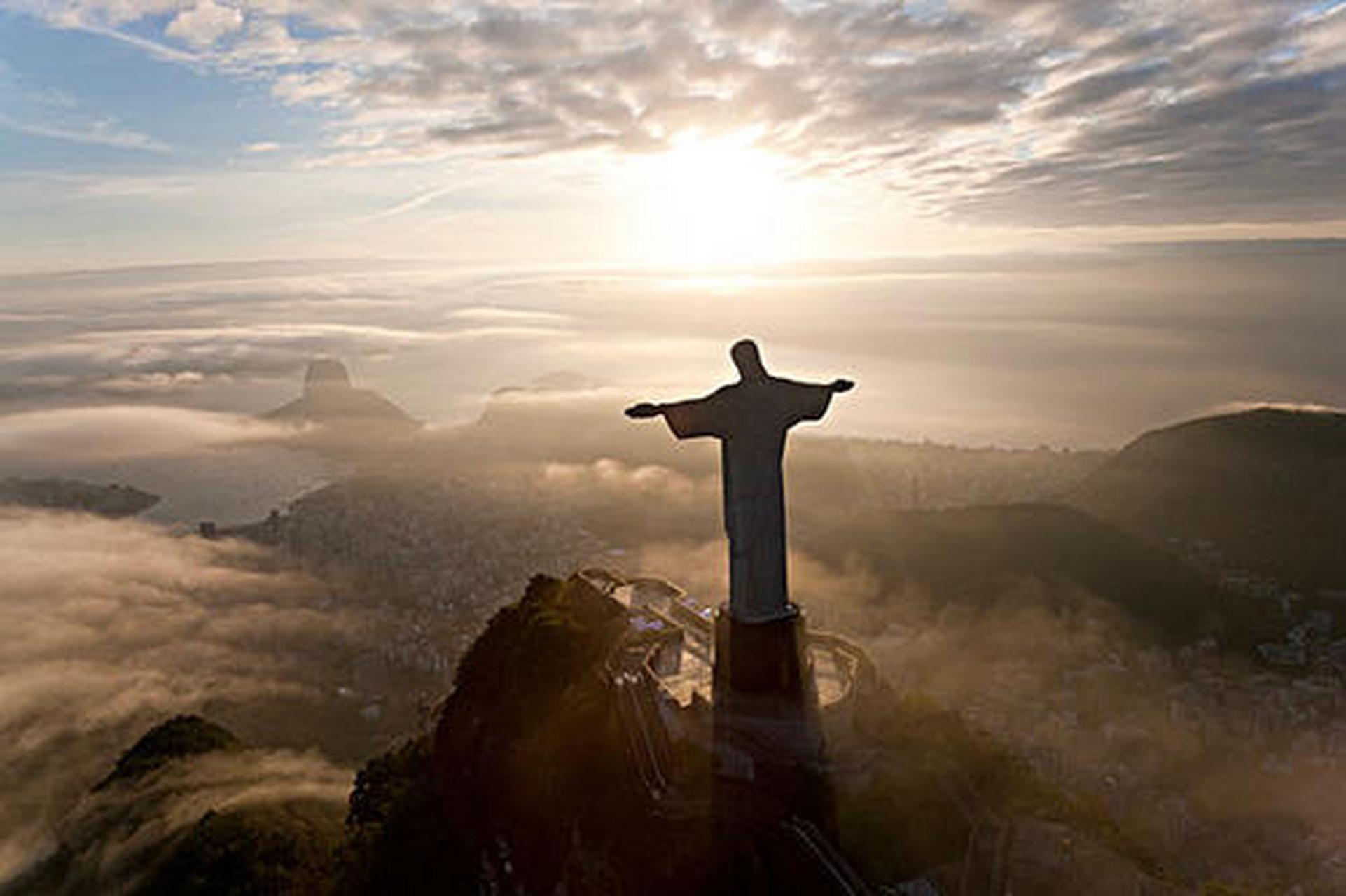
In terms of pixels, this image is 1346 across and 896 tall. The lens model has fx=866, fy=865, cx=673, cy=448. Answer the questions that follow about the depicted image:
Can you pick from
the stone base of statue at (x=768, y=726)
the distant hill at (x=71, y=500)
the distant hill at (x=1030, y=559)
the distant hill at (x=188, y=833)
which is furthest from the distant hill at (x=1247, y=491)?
the distant hill at (x=71, y=500)

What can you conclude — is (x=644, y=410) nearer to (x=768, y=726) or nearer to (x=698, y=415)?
(x=698, y=415)

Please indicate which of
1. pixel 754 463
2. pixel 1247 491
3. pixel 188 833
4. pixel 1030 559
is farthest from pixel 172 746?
pixel 1247 491

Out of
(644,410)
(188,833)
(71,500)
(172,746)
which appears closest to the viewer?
(644,410)

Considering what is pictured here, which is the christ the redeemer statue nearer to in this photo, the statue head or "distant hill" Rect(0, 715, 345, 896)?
the statue head

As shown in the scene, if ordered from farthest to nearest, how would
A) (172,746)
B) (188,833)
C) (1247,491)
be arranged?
(1247,491) < (172,746) < (188,833)

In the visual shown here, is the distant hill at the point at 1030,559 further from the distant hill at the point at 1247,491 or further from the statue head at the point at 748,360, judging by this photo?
the statue head at the point at 748,360

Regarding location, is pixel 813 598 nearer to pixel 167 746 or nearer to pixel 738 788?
pixel 167 746
